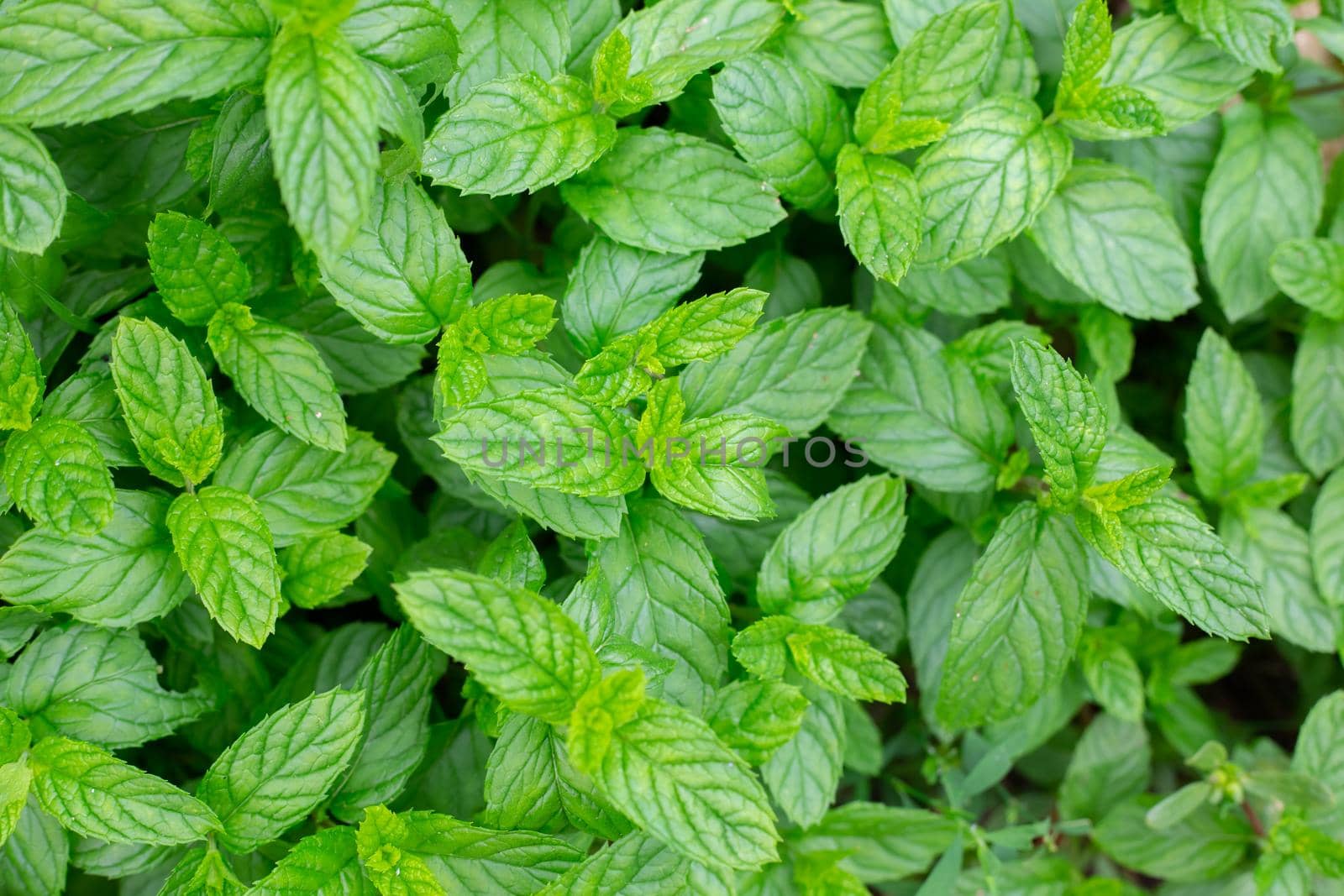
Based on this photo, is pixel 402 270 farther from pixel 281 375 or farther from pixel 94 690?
pixel 94 690

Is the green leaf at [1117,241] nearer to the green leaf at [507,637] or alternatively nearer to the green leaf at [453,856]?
the green leaf at [507,637]

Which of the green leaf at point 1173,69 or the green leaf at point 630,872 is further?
the green leaf at point 1173,69

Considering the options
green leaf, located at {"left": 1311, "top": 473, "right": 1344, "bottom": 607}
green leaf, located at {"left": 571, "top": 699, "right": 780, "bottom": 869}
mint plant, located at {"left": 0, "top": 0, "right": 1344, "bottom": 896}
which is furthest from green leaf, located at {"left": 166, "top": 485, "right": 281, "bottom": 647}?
green leaf, located at {"left": 1311, "top": 473, "right": 1344, "bottom": 607}

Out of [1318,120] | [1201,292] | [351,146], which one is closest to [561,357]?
[351,146]

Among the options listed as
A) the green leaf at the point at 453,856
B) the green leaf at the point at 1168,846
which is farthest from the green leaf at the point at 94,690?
the green leaf at the point at 1168,846

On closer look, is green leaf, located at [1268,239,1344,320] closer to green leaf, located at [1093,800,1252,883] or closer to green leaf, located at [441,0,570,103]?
green leaf, located at [1093,800,1252,883]

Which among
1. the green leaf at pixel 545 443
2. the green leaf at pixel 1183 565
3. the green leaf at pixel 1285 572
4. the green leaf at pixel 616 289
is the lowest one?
the green leaf at pixel 1285 572

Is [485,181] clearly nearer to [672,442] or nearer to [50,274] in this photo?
[672,442]
